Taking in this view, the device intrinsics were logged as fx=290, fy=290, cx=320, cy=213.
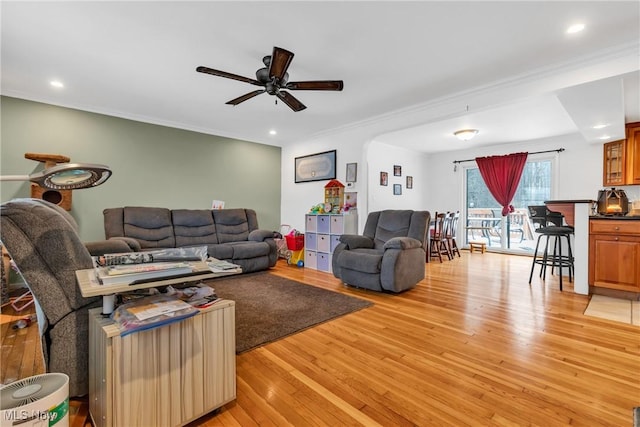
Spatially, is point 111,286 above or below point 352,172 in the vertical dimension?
below

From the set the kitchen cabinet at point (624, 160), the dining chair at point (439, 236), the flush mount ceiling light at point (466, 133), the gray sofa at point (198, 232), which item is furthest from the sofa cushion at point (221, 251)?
the kitchen cabinet at point (624, 160)

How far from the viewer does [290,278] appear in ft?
13.6

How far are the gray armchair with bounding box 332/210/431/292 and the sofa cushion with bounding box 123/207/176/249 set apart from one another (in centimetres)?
252

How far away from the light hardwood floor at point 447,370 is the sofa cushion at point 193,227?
9.25ft

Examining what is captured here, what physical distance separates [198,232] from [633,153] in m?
6.85

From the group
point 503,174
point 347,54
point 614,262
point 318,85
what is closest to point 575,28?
point 347,54

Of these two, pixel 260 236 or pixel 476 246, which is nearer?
pixel 260 236

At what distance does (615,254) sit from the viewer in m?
3.23

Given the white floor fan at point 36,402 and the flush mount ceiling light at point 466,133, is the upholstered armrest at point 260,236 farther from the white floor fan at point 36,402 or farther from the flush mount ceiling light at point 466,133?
the flush mount ceiling light at point 466,133

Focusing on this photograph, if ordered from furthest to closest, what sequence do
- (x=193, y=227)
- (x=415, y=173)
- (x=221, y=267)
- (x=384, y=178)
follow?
(x=415, y=173), (x=384, y=178), (x=193, y=227), (x=221, y=267)

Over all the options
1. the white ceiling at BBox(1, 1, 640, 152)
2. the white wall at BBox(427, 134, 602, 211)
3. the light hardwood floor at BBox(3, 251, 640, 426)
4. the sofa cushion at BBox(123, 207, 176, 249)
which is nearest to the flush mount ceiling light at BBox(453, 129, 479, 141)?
the white ceiling at BBox(1, 1, 640, 152)

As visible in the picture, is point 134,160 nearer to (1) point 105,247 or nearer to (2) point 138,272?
(1) point 105,247

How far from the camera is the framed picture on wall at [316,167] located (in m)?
5.29

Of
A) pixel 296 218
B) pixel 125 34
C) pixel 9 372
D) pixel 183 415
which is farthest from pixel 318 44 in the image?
pixel 296 218
